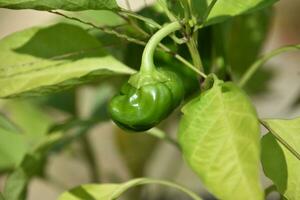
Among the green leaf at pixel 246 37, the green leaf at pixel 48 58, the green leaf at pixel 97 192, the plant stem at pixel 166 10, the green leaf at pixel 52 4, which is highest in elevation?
the green leaf at pixel 52 4

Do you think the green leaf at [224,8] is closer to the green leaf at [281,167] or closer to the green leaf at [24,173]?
the green leaf at [281,167]

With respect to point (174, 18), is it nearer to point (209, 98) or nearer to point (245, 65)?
point (209, 98)

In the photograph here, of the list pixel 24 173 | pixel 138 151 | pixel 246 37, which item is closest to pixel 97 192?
pixel 24 173

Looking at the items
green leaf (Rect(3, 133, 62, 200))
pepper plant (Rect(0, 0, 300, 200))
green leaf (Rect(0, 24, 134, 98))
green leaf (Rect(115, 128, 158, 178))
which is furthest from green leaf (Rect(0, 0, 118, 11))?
green leaf (Rect(115, 128, 158, 178))

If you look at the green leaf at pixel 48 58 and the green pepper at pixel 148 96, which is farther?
the green leaf at pixel 48 58

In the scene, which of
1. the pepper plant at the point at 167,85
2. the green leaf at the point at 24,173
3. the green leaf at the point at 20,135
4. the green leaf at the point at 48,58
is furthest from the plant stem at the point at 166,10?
the green leaf at the point at 20,135

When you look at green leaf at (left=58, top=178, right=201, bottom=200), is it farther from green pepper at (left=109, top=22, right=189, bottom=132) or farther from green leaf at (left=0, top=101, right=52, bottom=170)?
green leaf at (left=0, top=101, right=52, bottom=170)

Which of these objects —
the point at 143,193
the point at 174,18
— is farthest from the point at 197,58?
the point at 143,193
